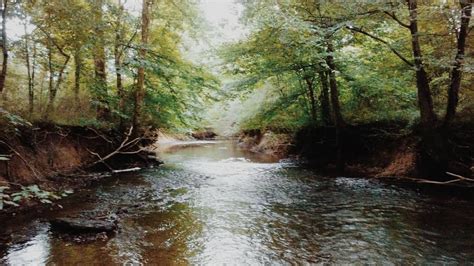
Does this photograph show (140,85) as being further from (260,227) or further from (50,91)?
(260,227)

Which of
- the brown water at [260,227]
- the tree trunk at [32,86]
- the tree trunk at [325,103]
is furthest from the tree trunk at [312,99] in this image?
the tree trunk at [32,86]

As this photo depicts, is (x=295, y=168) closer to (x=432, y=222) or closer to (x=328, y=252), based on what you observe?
(x=432, y=222)

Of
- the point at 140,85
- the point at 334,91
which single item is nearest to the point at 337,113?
the point at 334,91

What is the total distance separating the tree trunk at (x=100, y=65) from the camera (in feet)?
32.0

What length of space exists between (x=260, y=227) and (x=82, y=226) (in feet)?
10.8

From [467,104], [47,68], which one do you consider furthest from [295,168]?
[47,68]

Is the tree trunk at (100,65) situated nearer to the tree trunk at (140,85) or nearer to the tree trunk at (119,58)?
the tree trunk at (119,58)

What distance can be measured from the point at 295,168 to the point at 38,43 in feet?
33.4

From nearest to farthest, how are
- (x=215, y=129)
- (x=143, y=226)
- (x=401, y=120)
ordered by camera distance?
(x=143, y=226)
(x=401, y=120)
(x=215, y=129)

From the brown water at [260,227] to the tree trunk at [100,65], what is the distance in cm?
359

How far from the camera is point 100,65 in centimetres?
1296

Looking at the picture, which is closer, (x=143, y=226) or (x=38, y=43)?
(x=143, y=226)

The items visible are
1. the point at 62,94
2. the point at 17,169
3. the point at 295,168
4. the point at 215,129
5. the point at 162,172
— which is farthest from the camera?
the point at 215,129

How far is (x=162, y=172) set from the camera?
12820 millimetres
